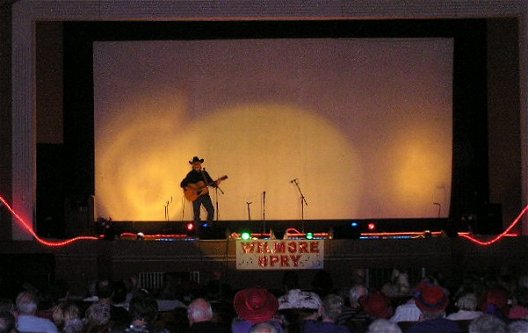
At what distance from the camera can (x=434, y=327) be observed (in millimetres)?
7012

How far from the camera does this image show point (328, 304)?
24.7ft

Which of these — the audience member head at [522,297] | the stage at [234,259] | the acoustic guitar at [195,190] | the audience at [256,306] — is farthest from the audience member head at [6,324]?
the acoustic guitar at [195,190]

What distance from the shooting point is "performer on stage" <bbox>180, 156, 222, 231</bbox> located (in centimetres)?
1758

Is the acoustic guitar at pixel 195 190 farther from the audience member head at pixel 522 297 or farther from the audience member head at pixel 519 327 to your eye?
the audience member head at pixel 519 327

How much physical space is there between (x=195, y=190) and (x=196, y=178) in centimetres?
22

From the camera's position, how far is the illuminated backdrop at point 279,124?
60.5ft

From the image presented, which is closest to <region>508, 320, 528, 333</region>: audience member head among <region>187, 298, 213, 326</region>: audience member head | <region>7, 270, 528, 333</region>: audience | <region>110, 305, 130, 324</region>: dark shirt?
<region>7, 270, 528, 333</region>: audience

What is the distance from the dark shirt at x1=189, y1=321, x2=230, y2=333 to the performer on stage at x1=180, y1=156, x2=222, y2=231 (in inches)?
407

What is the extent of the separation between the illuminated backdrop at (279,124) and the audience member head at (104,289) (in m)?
8.14

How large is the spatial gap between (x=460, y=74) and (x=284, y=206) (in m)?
3.87

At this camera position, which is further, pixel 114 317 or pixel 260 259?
pixel 260 259

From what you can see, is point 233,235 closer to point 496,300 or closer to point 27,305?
point 27,305

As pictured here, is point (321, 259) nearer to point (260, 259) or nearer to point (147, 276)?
point (260, 259)

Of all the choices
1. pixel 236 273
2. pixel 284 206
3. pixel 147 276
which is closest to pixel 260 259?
pixel 236 273
